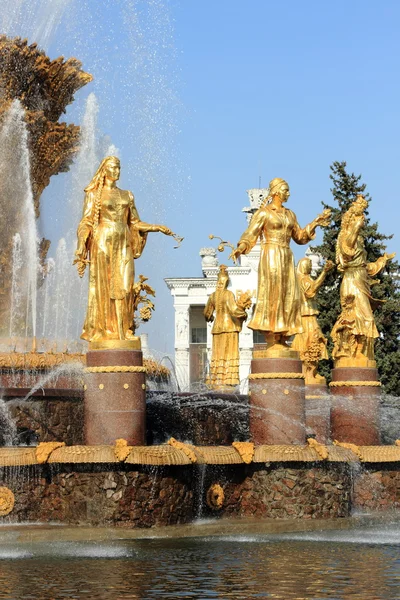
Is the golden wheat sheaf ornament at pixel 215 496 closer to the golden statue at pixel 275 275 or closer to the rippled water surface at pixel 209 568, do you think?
the rippled water surface at pixel 209 568

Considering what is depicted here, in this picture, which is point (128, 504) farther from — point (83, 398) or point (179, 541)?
point (83, 398)

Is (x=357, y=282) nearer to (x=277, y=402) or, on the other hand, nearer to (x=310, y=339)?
(x=310, y=339)

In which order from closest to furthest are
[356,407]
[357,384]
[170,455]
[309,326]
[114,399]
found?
[170,455], [114,399], [356,407], [357,384], [309,326]

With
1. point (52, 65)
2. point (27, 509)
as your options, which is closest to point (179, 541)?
point (27, 509)

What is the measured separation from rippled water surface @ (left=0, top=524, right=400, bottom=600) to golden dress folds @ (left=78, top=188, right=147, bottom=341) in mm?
3059

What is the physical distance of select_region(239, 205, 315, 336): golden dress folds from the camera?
1675 centimetres

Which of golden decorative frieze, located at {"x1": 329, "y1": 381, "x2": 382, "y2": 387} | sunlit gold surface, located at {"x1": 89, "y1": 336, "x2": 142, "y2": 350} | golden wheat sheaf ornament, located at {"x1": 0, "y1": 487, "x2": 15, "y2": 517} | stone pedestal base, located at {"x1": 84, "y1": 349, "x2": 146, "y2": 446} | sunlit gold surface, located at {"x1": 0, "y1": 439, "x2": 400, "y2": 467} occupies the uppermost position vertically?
sunlit gold surface, located at {"x1": 89, "y1": 336, "x2": 142, "y2": 350}

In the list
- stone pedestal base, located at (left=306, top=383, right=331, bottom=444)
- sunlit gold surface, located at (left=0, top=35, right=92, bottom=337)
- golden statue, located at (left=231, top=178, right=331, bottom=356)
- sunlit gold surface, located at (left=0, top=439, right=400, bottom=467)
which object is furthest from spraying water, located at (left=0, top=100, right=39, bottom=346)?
sunlit gold surface, located at (left=0, top=439, right=400, bottom=467)

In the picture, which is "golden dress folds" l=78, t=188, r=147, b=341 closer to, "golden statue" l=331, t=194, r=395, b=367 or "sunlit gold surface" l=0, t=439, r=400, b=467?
"sunlit gold surface" l=0, t=439, r=400, b=467

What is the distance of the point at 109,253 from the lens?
49.8 ft

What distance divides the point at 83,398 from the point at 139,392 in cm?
120

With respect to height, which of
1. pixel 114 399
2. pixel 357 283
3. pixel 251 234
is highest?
pixel 251 234

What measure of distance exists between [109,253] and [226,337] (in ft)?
26.7

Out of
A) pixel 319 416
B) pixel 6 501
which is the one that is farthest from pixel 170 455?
pixel 319 416
